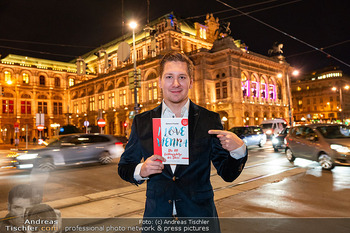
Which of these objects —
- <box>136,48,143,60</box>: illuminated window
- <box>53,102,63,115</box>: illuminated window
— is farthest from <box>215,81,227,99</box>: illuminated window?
<box>53,102,63,115</box>: illuminated window

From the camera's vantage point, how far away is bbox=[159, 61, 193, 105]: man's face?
2.06 metres

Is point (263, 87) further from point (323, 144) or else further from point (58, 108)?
point (58, 108)

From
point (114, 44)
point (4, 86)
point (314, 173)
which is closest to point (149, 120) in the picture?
point (314, 173)

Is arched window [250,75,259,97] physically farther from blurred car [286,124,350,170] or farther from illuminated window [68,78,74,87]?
illuminated window [68,78,74,87]

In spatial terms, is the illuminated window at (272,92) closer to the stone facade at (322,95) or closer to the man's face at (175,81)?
the stone facade at (322,95)

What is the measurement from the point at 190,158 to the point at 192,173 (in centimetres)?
11

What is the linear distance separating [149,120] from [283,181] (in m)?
7.36

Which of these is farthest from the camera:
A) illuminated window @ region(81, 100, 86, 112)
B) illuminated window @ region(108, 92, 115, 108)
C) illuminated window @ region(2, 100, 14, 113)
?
illuminated window @ region(81, 100, 86, 112)

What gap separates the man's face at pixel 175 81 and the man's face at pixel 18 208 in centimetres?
398

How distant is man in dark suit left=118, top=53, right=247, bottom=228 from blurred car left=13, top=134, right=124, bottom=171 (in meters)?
11.1

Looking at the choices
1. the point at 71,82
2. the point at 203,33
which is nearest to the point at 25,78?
the point at 71,82

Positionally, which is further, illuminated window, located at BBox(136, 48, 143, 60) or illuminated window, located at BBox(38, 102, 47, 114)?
illuminated window, located at BBox(38, 102, 47, 114)

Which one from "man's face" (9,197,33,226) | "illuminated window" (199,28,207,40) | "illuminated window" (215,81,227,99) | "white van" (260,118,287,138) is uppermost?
"illuminated window" (199,28,207,40)

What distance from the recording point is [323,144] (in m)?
10.1
